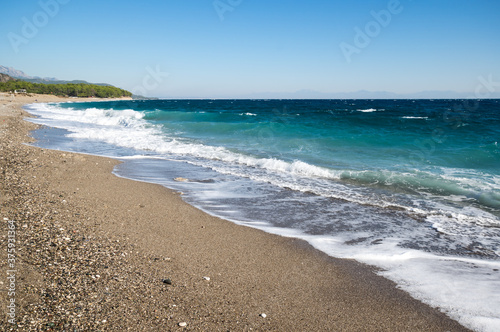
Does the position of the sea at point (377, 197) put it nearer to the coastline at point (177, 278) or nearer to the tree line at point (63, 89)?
the coastline at point (177, 278)

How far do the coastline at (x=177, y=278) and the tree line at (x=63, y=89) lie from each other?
393 ft

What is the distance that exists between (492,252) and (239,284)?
4.21 m

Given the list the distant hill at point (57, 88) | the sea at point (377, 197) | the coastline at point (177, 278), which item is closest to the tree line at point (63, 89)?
the distant hill at point (57, 88)

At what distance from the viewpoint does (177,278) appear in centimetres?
375

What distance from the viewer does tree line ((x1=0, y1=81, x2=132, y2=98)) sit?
332ft

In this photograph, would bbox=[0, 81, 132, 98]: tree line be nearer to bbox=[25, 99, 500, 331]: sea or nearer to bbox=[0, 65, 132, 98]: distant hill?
bbox=[0, 65, 132, 98]: distant hill

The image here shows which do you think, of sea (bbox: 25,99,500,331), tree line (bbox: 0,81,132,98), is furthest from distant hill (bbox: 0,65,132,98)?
sea (bbox: 25,99,500,331)

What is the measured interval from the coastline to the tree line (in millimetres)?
119870

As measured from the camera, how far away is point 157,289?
3.47 meters

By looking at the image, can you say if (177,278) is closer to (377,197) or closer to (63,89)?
(377,197)

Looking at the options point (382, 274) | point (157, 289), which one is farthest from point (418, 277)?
point (157, 289)

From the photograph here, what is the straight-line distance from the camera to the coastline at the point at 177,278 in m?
3.01

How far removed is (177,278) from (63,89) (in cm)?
13692

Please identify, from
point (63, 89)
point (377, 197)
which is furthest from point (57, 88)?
point (377, 197)
